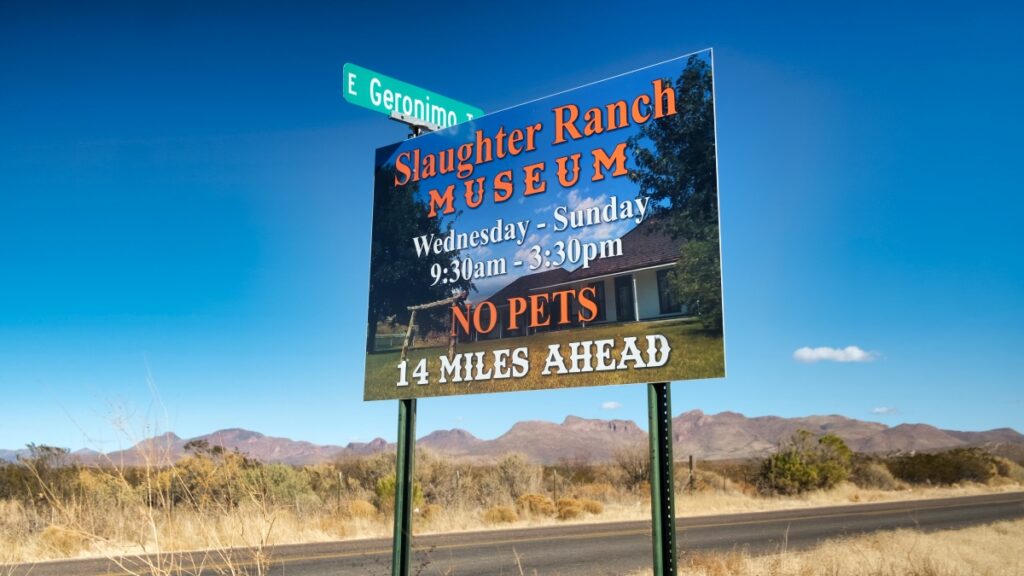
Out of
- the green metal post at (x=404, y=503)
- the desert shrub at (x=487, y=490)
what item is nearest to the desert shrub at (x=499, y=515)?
the desert shrub at (x=487, y=490)

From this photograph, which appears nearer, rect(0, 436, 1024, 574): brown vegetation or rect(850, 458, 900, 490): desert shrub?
rect(0, 436, 1024, 574): brown vegetation

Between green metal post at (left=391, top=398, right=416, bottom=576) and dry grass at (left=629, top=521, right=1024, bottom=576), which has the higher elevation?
green metal post at (left=391, top=398, right=416, bottom=576)

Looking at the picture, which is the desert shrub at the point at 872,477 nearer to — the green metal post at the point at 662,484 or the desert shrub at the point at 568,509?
the desert shrub at the point at 568,509

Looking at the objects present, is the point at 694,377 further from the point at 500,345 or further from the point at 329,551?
the point at 329,551

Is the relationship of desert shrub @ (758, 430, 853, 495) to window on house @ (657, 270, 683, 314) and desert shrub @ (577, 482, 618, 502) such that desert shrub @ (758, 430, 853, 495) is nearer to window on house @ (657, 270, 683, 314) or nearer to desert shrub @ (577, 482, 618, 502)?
desert shrub @ (577, 482, 618, 502)

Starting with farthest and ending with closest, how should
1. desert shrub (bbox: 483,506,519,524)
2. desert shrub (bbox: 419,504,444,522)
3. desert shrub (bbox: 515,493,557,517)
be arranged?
desert shrub (bbox: 515,493,557,517) → desert shrub (bbox: 483,506,519,524) → desert shrub (bbox: 419,504,444,522)

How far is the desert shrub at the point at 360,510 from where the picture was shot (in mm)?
23812

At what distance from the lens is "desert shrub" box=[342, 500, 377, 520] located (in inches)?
938

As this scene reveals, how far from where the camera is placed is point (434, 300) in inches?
354

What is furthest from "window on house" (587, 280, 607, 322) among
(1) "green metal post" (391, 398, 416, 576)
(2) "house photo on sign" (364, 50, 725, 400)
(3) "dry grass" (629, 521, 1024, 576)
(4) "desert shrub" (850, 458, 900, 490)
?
(4) "desert shrub" (850, 458, 900, 490)

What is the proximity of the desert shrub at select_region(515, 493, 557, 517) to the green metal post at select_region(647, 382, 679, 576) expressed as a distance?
2014cm

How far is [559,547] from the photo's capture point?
683 inches

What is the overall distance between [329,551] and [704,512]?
18.7 meters

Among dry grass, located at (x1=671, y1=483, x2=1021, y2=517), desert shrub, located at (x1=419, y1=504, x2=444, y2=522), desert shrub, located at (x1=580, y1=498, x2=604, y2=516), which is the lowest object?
dry grass, located at (x1=671, y1=483, x2=1021, y2=517)
